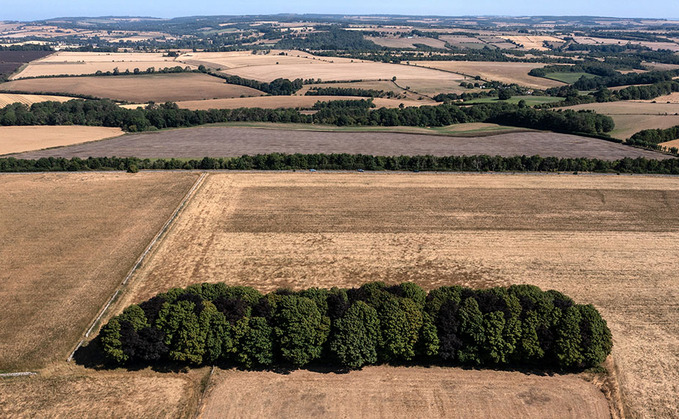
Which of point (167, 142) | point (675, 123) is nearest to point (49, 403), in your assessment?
point (167, 142)

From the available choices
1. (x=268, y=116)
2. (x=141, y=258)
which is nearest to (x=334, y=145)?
(x=268, y=116)

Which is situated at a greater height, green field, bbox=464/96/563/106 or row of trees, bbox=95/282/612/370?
green field, bbox=464/96/563/106

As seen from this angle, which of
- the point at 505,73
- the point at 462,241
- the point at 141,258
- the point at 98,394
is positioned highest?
the point at 505,73

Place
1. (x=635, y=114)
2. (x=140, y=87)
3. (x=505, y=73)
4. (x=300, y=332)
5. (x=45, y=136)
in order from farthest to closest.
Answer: (x=505, y=73), (x=140, y=87), (x=635, y=114), (x=45, y=136), (x=300, y=332)

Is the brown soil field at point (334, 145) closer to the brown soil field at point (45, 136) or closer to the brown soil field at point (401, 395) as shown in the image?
the brown soil field at point (45, 136)

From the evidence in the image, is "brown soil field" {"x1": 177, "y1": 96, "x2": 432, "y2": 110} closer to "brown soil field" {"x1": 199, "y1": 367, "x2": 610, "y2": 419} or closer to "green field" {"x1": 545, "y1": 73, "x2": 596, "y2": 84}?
"green field" {"x1": 545, "y1": 73, "x2": 596, "y2": 84}

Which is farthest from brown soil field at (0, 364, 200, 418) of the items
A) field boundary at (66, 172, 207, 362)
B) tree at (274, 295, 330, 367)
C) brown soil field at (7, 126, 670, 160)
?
brown soil field at (7, 126, 670, 160)

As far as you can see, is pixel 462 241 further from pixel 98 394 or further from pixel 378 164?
pixel 98 394

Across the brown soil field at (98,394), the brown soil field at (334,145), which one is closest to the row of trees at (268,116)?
the brown soil field at (334,145)
